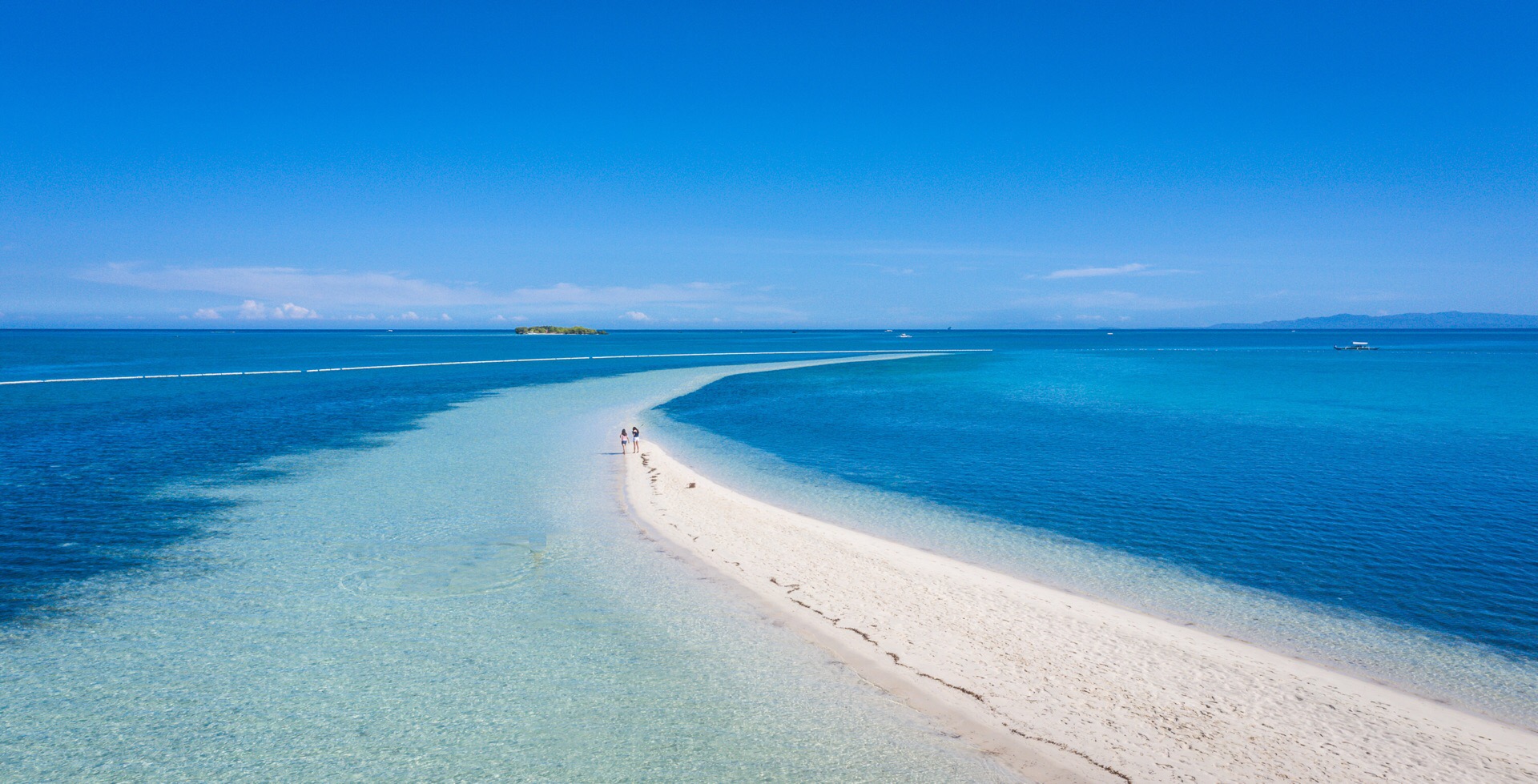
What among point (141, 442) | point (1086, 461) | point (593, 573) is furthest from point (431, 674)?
point (141, 442)

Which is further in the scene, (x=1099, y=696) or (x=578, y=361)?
(x=578, y=361)

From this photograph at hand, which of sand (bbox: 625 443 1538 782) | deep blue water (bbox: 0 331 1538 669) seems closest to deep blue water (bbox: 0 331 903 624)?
deep blue water (bbox: 0 331 1538 669)

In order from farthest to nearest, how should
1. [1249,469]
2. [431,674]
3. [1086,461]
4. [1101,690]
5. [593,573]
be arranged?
[1086,461]
[1249,469]
[593,573]
[431,674]
[1101,690]

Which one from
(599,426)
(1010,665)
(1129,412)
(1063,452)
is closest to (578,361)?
(599,426)

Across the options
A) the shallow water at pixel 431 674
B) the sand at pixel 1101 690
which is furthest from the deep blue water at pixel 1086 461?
the sand at pixel 1101 690

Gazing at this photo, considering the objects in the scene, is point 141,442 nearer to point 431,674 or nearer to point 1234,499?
point 431,674

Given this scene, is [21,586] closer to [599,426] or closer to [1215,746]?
[1215,746]
